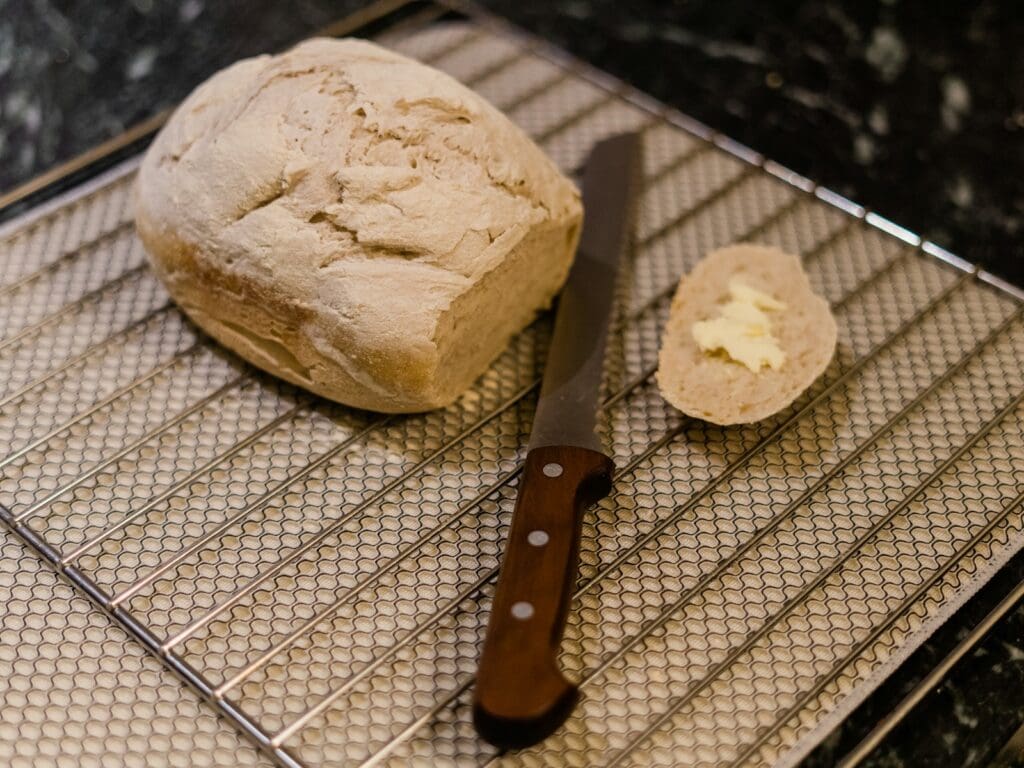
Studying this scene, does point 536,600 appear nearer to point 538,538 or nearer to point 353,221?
point 538,538

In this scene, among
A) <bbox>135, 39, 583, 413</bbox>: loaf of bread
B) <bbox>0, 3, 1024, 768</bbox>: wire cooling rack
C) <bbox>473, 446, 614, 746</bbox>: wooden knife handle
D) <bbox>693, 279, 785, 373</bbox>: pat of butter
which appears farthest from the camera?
<bbox>693, 279, 785, 373</bbox>: pat of butter

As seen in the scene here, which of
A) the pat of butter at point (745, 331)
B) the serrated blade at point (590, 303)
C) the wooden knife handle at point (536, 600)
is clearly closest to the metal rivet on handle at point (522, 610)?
the wooden knife handle at point (536, 600)

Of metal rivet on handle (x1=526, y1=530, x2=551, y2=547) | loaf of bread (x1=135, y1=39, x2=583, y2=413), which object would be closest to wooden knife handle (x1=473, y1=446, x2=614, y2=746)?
metal rivet on handle (x1=526, y1=530, x2=551, y2=547)

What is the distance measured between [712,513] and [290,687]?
56cm

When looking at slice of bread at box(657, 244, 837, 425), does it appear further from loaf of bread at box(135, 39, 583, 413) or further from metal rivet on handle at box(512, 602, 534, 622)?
metal rivet on handle at box(512, 602, 534, 622)

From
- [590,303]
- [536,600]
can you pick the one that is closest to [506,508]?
[536,600]

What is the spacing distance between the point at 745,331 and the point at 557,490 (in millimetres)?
418

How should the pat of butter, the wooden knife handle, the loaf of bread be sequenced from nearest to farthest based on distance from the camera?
1. the wooden knife handle
2. the loaf of bread
3. the pat of butter

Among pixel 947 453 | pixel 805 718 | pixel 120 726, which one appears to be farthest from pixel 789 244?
pixel 120 726

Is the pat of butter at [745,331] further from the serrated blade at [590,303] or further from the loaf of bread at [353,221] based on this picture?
the loaf of bread at [353,221]

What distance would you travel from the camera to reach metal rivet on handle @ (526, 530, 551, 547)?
119 centimetres

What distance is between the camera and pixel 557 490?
1.25 meters

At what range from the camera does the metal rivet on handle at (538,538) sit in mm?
1187

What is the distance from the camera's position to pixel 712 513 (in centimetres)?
135
